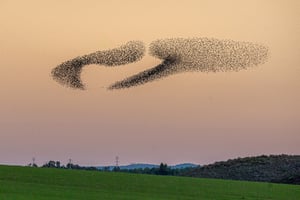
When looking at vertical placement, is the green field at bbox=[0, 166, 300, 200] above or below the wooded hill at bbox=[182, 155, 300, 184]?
below

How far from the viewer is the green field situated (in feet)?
86.5

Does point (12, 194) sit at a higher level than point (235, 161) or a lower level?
lower

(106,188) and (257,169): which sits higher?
(257,169)

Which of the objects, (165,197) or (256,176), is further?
(256,176)

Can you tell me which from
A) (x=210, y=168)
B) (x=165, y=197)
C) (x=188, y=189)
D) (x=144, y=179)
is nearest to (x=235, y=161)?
(x=210, y=168)

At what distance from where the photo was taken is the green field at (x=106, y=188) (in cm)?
2636

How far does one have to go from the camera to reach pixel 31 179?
3384 centimetres

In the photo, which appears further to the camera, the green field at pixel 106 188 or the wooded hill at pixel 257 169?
the wooded hill at pixel 257 169

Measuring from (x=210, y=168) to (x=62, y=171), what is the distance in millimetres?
19620

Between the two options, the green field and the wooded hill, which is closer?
the green field

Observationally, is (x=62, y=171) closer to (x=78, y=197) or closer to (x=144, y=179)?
(x=144, y=179)

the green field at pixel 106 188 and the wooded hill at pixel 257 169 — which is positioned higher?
the wooded hill at pixel 257 169

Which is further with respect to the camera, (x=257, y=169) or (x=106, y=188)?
(x=257, y=169)

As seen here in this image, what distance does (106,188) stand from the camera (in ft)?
103
